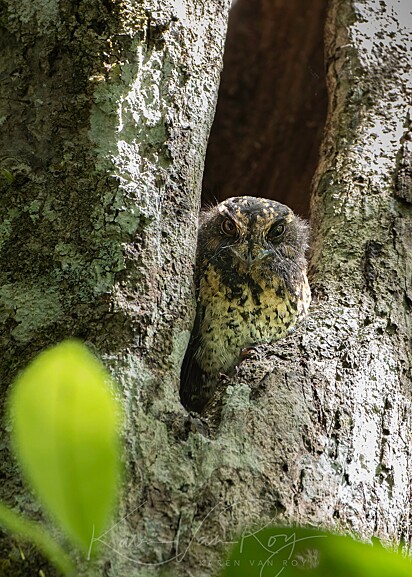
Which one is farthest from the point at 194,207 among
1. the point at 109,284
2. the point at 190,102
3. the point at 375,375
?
the point at 375,375

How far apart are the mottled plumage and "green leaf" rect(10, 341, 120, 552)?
7.58 ft

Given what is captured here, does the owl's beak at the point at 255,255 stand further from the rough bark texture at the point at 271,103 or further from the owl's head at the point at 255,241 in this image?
the rough bark texture at the point at 271,103

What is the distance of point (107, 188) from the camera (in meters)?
2.05

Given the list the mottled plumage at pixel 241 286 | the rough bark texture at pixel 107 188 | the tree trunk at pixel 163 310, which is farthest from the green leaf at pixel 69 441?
the mottled plumage at pixel 241 286

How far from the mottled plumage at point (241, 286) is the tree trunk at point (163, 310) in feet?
Answer: 1.40

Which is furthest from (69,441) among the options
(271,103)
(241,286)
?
(271,103)

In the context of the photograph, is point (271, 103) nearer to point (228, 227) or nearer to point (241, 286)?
point (228, 227)

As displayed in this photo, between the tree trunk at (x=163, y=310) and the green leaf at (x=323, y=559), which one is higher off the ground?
the green leaf at (x=323, y=559)

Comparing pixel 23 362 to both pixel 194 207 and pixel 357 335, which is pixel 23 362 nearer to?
pixel 194 207

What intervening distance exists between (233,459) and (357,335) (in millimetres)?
778

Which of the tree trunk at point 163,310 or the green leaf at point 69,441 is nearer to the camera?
the green leaf at point 69,441

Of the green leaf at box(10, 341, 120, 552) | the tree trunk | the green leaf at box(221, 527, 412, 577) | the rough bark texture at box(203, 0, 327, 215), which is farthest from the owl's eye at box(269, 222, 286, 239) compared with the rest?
the green leaf at box(10, 341, 120, 552)

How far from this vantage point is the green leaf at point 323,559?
0.61 meters

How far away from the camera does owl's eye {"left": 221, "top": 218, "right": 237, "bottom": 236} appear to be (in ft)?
10.5
